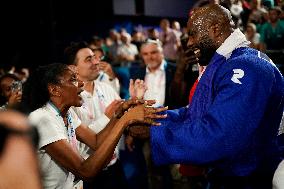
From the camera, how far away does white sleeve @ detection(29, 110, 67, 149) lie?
2566mm

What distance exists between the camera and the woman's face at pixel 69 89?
2.86 meters

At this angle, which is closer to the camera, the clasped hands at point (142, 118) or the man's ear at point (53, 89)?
the clasped hands at point (142, 118)

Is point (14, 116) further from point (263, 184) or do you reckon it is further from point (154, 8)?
point (154, 8)

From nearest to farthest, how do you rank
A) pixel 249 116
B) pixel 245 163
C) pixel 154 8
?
pixel 249 116 < pixel 245 163 < pixel 154 8

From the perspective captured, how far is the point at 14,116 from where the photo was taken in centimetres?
95

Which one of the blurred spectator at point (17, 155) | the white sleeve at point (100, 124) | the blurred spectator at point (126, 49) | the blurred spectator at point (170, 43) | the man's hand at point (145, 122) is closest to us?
the blurred spectator at point (17, 155)

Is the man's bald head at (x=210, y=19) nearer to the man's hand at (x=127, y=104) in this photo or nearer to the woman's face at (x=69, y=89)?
the man's hand at (x=127, y=104)

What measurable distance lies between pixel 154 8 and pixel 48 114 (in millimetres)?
12347

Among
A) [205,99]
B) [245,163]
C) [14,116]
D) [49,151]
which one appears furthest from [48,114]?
[14,116]

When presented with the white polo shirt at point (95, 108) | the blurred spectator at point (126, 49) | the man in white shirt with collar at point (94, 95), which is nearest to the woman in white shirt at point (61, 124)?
the white polo shirt at point (95, 108)

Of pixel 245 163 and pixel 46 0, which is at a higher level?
pixel 46 0

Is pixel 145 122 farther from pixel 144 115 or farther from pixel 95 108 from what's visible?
pixel 95 108

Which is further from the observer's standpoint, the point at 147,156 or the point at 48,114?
the point at 147,156

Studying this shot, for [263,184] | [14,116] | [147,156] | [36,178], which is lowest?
[147,156]
